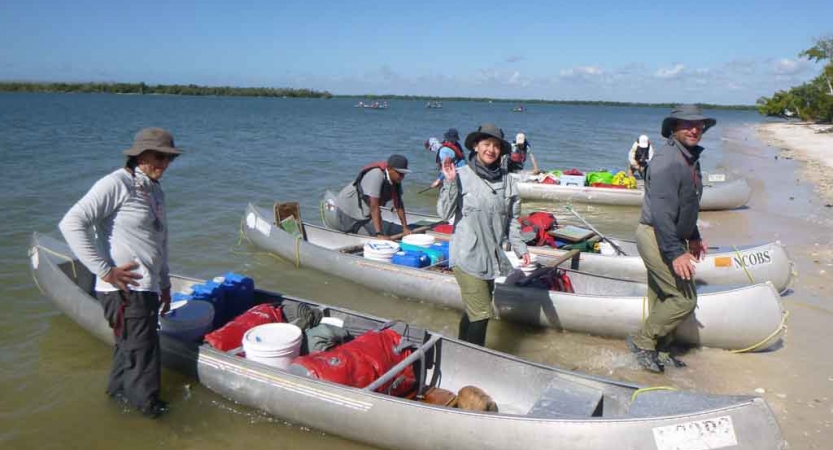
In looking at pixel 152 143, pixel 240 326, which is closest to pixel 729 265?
pixel 240 326

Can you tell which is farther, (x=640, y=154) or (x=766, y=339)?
(x=640, y=154)

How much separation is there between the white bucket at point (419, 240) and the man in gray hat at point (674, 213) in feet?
12.2

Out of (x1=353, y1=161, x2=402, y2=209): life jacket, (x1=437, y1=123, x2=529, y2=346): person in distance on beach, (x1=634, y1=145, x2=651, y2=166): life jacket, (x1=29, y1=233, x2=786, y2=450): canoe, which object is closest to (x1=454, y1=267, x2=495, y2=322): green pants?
(x1=437, y1=123, x2=529, y2=346): person in distance on beach

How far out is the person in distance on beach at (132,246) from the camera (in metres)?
3.73

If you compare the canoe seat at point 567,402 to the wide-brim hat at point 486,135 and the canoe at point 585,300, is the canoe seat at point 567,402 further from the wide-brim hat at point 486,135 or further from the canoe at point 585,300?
the canoe at point 585,300

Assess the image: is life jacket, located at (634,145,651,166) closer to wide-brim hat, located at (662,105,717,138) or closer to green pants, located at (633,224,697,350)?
green pants, located at (633,224,697,350)

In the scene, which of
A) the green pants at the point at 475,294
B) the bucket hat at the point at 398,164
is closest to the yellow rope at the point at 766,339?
the green pants at the point at 475,294

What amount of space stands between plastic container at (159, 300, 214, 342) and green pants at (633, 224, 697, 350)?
4115mm

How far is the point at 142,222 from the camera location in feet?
13.2

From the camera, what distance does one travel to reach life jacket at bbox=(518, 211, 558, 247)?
866 centimetres

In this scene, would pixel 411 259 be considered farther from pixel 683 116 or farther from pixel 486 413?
pixel 683 116

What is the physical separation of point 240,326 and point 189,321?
0.46 m

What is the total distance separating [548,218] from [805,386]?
4533 mm

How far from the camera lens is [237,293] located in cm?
592
